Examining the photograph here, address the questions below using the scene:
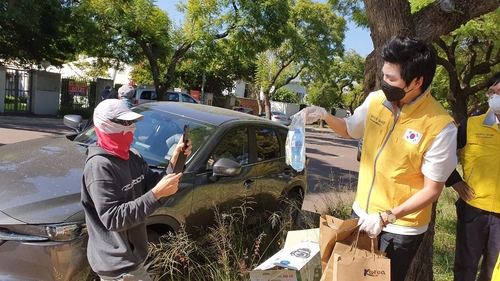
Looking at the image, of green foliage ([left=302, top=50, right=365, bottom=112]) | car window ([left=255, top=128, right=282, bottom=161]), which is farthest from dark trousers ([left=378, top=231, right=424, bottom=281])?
green foliage ([left=302, top=50, right=365, bottom=112])

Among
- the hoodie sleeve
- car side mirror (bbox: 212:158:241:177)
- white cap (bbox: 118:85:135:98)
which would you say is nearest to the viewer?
the hoodie sleeve

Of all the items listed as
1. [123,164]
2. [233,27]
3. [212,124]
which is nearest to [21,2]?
[233,27]

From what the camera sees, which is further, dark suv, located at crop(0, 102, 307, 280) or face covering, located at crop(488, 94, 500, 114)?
face covering, located at crop(488, 94, 500, 114)

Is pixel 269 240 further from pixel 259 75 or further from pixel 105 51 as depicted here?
pixel 259 75

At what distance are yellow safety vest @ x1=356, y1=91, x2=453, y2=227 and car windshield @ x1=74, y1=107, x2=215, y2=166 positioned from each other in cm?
183

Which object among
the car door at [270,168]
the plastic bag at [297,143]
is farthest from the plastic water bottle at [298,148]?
the car door at [270,168]

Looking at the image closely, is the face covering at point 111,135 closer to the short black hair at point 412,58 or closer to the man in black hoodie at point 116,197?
the man in black hoodie at point 116,197

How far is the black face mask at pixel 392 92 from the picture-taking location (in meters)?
2.20

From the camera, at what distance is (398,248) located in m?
2.33

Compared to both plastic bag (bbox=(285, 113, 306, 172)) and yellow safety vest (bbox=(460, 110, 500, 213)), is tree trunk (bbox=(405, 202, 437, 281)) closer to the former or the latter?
yellow safety vest (bbox=(460, 110, 500, 213))

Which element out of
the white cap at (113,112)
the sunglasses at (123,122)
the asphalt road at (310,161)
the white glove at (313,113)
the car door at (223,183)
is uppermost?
the white glove at (313,113)

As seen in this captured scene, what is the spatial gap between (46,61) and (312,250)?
19298 millimetres

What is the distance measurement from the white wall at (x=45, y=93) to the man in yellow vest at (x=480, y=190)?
1803 cm

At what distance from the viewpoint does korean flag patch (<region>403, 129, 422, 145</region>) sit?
2.16m
